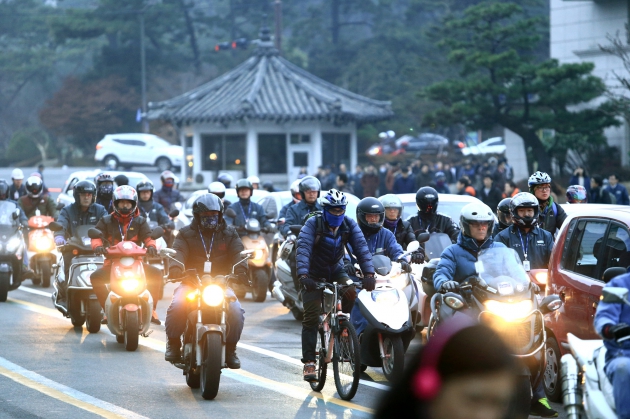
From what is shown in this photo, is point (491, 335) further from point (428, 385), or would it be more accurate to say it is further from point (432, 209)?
point (432, 209)

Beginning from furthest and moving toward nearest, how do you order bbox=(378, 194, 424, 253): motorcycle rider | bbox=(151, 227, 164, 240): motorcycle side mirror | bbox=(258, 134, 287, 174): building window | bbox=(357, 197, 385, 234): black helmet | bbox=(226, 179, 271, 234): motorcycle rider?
bbox=(258, 134, 287, 174): building window → bbox=(226, 179, 271, 234): motorcycle rider → bbox=(378, 194, 424, 253): motorcycle rider → bbox=(151, 227, 164, 240): motorcycle side mirror → bbox=(357, 197, 385, 234): black helmet

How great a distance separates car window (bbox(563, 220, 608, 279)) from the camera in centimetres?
894

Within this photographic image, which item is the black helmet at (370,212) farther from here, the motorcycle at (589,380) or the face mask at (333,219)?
the motorcycle at (589,380)

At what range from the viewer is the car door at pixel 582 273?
344 inches

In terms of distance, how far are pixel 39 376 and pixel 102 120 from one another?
2080 inches

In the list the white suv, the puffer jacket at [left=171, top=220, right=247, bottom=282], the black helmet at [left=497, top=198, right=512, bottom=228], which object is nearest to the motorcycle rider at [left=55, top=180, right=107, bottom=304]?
the puffer jacket at [left=171, top=220, right=247, bottom=282]

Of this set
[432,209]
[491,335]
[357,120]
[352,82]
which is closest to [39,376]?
[432,209]

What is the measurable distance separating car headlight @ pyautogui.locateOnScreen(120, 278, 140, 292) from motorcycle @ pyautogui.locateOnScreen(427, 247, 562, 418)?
4.23 meters

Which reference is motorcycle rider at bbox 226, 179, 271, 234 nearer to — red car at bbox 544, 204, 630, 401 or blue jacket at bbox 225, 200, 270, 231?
blue jacket at bbox 225, 200, 270, 231

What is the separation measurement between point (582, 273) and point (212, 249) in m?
3.12

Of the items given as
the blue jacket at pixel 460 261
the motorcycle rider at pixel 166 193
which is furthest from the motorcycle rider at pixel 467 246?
the motorcycle rider at pixel 166 193

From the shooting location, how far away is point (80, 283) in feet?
42.4

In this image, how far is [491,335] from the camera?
3297mm

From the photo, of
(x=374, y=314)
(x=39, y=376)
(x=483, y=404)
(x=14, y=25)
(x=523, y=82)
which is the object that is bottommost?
(x=39, y=376)
